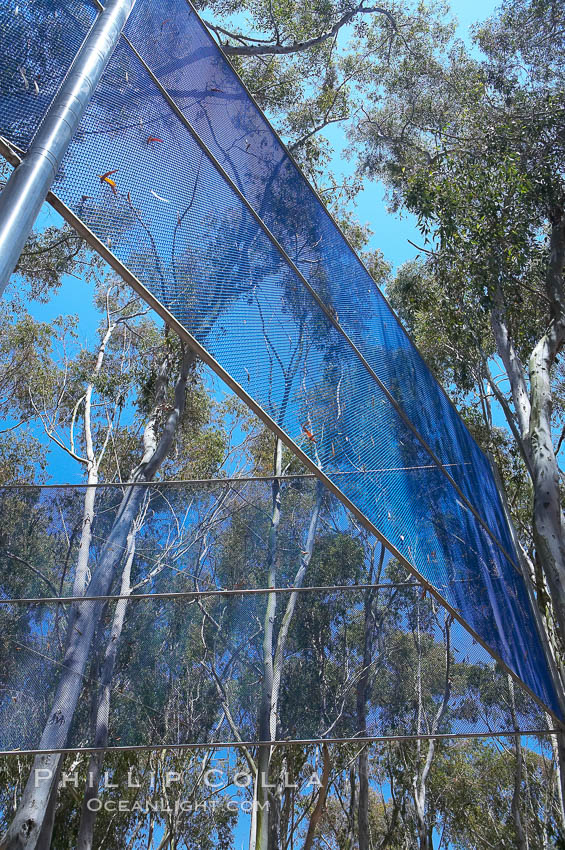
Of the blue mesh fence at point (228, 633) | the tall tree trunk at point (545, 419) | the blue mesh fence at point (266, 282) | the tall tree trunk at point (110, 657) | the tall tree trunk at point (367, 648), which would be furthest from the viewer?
the tall tree trunk at point (545, 419)

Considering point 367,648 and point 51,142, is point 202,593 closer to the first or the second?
point 367,648

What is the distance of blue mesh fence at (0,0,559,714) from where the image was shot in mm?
2402

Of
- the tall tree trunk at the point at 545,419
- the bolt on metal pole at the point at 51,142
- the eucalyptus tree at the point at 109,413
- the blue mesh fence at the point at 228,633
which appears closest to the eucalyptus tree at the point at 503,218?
the tall tree trunk at the point at 545,419

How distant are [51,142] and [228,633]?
3648 mm

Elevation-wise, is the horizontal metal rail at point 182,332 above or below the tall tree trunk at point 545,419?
below

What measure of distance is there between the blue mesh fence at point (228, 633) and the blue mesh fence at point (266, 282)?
95 centimetres

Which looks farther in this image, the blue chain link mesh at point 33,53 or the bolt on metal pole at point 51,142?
the blue chain link mesh at point 33,53

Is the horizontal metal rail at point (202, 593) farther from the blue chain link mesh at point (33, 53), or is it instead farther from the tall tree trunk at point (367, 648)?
the blue chain link mesh at point (33, 53)

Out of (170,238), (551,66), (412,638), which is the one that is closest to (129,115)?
(170,238)

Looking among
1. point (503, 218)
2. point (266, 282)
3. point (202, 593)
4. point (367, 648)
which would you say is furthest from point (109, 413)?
point (266, 282)

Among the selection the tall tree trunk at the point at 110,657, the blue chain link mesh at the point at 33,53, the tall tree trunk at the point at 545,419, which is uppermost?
the tall tree trunk at the point at 545,419

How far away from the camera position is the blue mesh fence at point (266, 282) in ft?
7.88

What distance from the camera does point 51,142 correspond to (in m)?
1.81

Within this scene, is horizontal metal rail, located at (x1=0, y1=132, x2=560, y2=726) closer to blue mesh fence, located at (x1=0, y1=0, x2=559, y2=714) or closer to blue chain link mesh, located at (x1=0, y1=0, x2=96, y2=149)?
blue mesh fence, located at (x1=0, y1=0, x2=559, y2=714)
